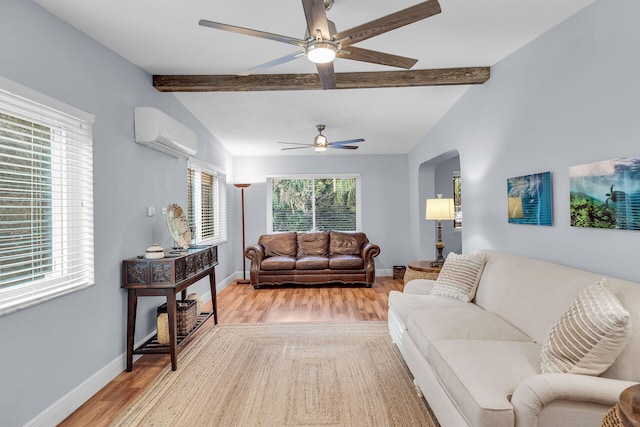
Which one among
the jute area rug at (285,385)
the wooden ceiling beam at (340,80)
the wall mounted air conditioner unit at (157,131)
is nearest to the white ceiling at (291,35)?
the wooden ceiling beam at (340,80)

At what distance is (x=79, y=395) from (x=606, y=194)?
366 centimetres

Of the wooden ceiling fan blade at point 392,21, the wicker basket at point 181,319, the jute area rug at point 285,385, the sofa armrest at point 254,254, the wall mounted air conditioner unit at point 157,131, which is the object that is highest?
the wooden ceiling fan blade at point 392,21

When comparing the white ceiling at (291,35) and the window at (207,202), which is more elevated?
the white ceiling at (291,35)

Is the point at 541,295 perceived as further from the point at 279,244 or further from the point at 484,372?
the point at 279,244

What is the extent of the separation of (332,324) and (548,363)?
2475 millimetres

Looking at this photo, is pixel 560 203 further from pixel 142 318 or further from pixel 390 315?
pixel 142 318

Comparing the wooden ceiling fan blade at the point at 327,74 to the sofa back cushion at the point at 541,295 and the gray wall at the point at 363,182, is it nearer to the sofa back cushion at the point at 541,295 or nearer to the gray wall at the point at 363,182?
the sofa back cushion at the point at 541,295

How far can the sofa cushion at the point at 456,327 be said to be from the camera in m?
2.21

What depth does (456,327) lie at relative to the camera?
7.54ft

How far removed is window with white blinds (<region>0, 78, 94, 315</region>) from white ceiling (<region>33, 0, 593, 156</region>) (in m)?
0.69

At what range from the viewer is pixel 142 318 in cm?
323

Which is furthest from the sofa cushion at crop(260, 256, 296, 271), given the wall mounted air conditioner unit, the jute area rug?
the wall mounted air conditioner unit

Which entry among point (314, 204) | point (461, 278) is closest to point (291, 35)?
point (461, 278)

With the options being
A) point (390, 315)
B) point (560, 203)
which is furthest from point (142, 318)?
point (560, 203)
